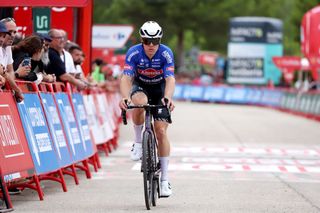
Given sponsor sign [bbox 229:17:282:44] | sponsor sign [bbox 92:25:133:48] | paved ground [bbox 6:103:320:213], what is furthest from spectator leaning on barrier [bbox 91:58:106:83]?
sponsor sign [bbox 229:17:282:44]

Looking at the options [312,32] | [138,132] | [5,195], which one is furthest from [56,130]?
[312,32]

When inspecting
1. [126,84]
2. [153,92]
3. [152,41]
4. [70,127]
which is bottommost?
[70,127]

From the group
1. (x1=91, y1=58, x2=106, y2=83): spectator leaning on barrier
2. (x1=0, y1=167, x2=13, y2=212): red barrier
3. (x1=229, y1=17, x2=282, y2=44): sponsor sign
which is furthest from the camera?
(x1=229, y1=17, x2=282, y2=44): sponsor sign

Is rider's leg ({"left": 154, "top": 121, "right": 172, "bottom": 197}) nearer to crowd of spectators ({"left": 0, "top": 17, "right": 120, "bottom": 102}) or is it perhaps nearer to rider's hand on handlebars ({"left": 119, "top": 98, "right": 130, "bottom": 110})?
rider's hand on handlebars ({"left": 119, "top": 98, "right": 130, "bottom": 110})

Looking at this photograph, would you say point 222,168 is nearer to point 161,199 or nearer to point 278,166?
point 278,166

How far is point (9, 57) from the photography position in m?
11.3

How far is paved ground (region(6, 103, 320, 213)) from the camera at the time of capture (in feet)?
35.1

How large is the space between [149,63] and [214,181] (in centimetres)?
314

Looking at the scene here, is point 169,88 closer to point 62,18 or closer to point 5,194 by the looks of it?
point 5,194

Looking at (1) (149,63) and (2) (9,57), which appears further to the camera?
(2) (9,57)

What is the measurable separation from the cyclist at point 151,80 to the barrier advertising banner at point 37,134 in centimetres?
112

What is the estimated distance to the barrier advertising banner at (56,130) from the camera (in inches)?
487

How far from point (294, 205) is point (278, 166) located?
5474mm

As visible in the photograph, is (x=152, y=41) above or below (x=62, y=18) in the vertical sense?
above
